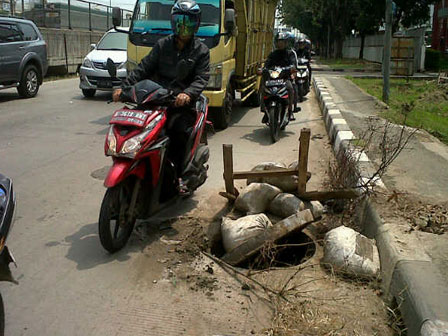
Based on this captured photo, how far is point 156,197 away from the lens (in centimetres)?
Result: 441

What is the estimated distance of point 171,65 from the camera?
482 centimetres

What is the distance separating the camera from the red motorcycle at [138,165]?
3826 mm

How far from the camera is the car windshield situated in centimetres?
1425

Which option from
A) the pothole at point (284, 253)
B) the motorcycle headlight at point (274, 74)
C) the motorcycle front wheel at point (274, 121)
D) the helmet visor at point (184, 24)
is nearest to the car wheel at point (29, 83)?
the motorcycle headlight at point (274, 74)

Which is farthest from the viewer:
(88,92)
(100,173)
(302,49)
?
(302,49)

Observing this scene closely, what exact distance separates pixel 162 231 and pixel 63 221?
37.0 inches

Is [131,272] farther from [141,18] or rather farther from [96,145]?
[141,18]

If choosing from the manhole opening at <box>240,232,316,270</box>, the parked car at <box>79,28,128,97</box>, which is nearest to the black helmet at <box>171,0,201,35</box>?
the manhole opening at <box>240,232,316,270</box>

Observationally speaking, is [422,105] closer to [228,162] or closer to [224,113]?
[224,113]

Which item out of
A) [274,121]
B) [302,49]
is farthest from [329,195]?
[302,49]

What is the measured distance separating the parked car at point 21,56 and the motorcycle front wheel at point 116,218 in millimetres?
9185

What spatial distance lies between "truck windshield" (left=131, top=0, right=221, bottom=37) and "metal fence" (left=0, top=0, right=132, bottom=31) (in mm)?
9998

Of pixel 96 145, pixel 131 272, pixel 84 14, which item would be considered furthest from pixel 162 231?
pixel 84 14

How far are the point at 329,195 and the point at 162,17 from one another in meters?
5.86
